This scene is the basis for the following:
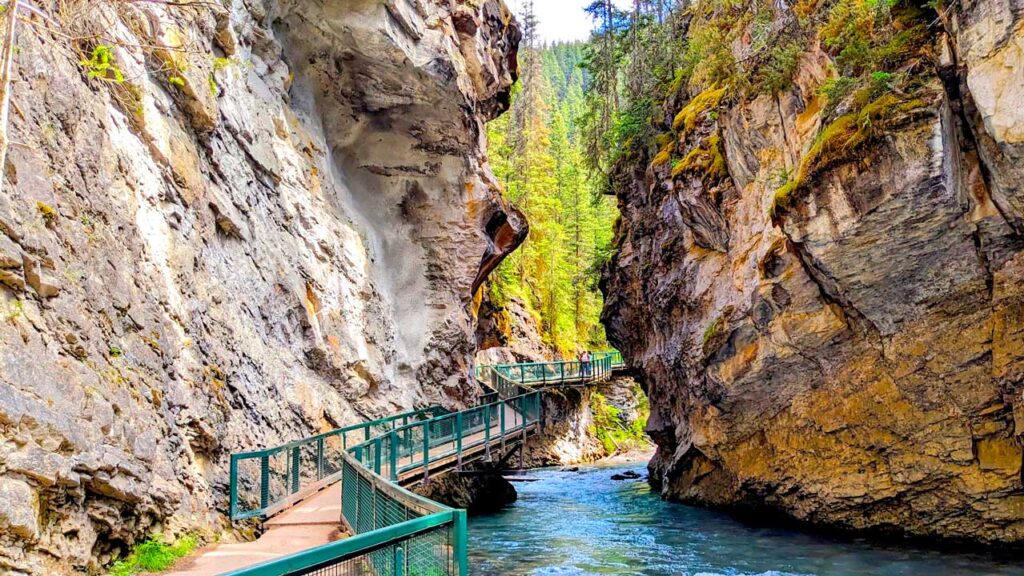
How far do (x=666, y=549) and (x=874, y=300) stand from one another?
6.37 meters

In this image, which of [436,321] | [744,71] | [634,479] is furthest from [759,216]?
[634,479]

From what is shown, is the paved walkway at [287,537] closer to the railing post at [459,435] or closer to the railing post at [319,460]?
the railing post at [319,460]

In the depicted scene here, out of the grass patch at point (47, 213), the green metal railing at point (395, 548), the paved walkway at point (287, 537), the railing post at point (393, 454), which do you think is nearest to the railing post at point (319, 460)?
the paved walkway at point (287, 537)

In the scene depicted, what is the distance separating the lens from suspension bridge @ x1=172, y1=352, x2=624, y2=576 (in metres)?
4.40

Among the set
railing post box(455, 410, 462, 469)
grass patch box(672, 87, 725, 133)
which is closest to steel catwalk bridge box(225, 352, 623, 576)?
railing post box(455, 410, 462, 469)

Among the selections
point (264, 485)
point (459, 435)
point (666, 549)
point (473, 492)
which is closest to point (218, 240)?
point (264, 485)

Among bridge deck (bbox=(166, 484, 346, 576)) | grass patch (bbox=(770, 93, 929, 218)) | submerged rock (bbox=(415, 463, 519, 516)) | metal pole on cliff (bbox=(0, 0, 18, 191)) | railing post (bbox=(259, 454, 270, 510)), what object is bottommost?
submerged rock (bbox=(415, 463, 519, 516))

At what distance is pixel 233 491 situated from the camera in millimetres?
9781

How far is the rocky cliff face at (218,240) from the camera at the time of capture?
6.66 m

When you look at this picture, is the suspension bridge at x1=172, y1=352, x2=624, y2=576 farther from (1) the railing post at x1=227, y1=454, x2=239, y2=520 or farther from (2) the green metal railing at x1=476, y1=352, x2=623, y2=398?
(2) the green metal railing at x1=476, y1=352, x2=623, y2=398

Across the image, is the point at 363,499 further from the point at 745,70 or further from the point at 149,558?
the point at 745,70

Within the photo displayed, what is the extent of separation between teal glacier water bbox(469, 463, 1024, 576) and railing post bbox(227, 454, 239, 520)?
415 centimetres

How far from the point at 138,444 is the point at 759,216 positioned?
41.5ft

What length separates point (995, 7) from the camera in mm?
9055
